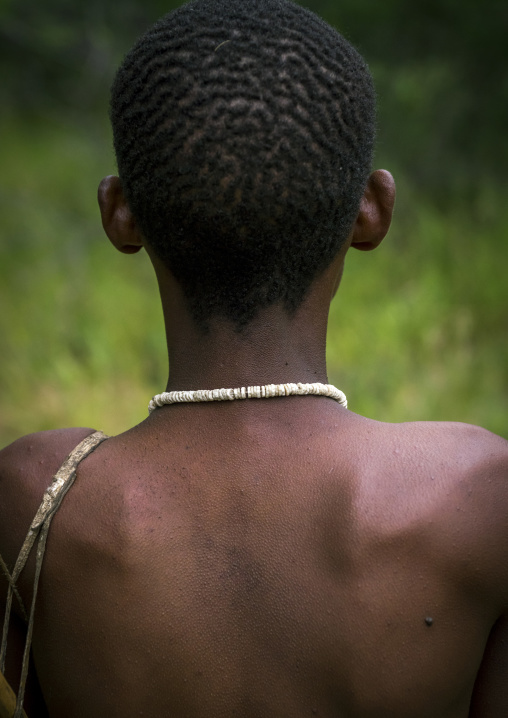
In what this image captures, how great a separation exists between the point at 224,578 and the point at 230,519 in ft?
0.30

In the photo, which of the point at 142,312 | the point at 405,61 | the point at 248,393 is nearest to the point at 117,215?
the point at 248,393

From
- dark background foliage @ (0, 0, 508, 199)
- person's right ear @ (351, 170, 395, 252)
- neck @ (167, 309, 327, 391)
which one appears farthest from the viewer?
dark background foliage @ (0, 0, 508, 199)

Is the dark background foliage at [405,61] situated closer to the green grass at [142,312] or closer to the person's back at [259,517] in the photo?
the green grass at [142,312]

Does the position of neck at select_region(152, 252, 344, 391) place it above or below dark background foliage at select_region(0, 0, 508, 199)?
below

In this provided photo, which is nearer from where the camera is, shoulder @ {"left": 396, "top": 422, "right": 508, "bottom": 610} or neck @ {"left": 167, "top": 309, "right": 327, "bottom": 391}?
shoulder @ {"left": 396, "top": 422, "right": 508, "bottom": 610}

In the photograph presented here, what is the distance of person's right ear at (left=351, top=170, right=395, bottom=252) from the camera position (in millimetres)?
1536

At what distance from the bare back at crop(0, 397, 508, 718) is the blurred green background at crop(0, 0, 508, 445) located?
3405 mm

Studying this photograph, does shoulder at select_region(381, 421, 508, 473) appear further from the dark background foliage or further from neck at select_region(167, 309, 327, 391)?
the dark background foliage

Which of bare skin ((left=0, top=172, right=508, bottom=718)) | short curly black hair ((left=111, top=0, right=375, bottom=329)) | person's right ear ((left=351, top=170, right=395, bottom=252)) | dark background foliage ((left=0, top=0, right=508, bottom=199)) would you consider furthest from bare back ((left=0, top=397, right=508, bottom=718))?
dark background foliage ((left=0, top=0, right=508, bottom=199))

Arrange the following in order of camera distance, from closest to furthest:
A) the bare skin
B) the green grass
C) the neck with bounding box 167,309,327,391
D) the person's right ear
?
the bare skin < the neck with bounding box 167,309,327,391 < the person's right ear < the green grass

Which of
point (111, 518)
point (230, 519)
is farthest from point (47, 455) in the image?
point (230, 519)

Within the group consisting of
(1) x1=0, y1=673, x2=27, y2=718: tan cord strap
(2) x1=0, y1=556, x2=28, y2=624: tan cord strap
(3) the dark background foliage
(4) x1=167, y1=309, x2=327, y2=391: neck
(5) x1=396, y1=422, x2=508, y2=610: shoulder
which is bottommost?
(1) x1=0, y1=673, x2=27, y2=718: tan cord strap

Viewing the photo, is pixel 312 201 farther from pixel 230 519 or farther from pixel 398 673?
pixel 398 673

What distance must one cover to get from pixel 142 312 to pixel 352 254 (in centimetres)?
145
